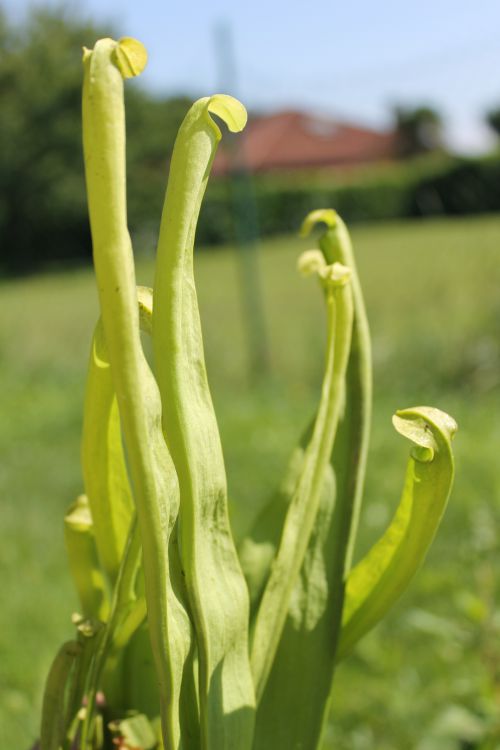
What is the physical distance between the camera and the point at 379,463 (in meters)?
3.28

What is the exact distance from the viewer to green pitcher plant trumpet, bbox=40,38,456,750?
44cm

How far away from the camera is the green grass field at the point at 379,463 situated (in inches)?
66.6

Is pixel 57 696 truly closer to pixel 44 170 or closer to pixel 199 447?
pixel 199 447

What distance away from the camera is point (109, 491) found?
60cm

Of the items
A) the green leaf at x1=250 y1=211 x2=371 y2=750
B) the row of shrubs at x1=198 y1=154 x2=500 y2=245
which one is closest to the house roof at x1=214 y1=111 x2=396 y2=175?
the row of shrubs at x1=198 y1=154 x2=500 y2=245

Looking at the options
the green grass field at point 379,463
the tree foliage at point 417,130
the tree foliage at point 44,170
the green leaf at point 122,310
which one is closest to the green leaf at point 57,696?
the green leaf at point 122,310

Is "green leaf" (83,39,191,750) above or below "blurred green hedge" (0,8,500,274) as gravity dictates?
below

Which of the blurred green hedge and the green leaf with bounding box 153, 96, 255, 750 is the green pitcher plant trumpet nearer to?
the green leaf with bounding box 153, 96, 255, 750

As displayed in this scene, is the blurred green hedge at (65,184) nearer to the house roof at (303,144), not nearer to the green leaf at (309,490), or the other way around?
the house roof at (303,144)

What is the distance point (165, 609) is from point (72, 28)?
73.5 ft

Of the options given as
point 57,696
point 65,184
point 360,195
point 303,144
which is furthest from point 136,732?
point 303,144


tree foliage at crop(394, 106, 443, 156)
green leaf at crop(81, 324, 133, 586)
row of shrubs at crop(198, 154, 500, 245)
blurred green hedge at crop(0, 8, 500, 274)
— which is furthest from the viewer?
tree foliage at crop(394, 106, 443, 156)

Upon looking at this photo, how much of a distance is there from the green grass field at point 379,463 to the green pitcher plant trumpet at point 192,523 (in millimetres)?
650

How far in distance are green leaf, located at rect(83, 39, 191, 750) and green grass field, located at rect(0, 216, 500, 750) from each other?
83 cm
